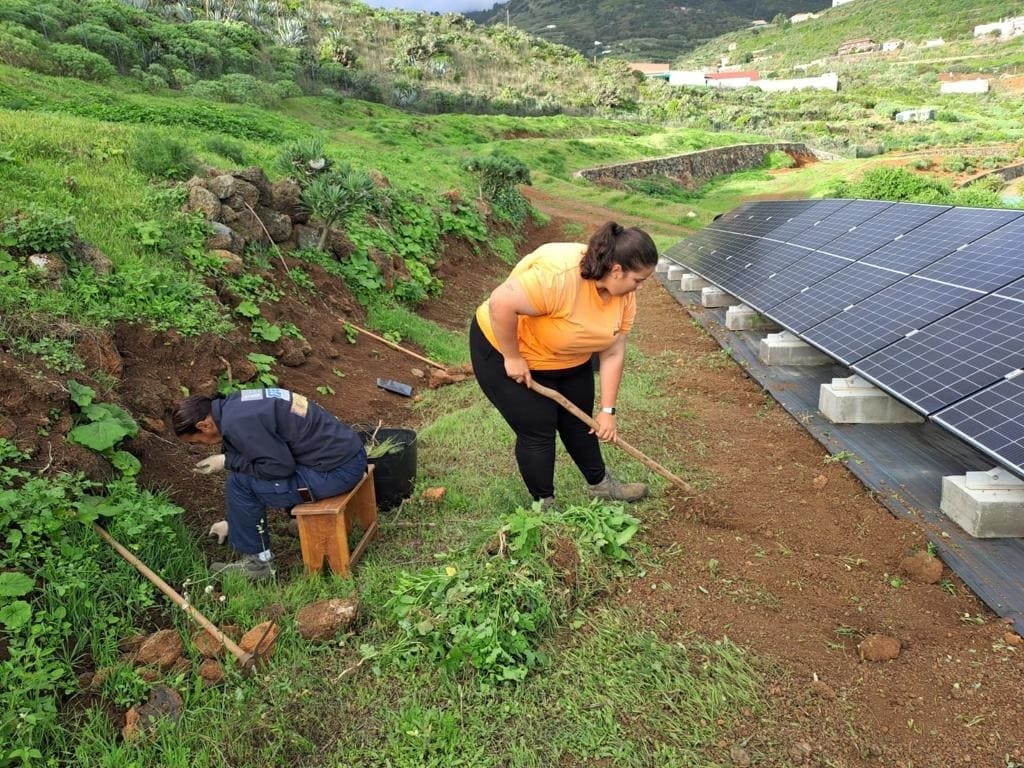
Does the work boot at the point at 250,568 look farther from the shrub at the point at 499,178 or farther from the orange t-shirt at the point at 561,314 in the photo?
the shrub at the point at 499,178

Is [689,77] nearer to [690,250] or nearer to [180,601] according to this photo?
[690,250]

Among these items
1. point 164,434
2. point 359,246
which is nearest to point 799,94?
point 359,246

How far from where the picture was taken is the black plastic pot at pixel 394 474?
422cm

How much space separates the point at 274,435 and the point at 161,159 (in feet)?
18.6

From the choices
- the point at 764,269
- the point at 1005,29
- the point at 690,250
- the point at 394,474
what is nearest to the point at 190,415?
the point at 394,474

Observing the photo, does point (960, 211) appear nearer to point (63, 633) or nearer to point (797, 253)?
point (797, 253)

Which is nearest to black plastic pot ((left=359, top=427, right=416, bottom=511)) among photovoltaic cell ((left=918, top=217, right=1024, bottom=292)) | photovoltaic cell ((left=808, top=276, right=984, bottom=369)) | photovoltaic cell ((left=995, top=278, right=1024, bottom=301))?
photovoltaic cell ((left=808, top=276, right=984, bottom=369))

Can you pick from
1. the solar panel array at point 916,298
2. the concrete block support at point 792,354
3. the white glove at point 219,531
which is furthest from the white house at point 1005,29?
the white glove at point 219,531

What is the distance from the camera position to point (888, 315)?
555 cm

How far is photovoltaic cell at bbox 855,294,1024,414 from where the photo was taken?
4.06 metres

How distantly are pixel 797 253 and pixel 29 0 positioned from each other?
Answer: 2481 centimetres

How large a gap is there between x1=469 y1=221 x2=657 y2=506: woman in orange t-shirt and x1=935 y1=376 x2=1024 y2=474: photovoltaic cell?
1.79m

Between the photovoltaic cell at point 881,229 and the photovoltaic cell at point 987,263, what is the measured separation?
1.30m

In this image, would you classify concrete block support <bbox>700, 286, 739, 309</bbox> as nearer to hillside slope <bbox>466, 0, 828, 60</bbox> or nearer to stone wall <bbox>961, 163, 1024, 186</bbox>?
stone wall <bbox>961, 163, 1024, 186</bbox>
